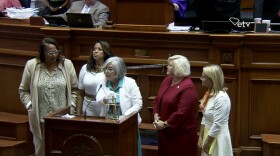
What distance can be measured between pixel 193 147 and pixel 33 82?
5.41ft

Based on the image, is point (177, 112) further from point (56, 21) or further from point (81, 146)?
point (56, 21)

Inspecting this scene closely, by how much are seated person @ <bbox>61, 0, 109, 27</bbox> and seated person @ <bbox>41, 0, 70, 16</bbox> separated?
1.13 ft

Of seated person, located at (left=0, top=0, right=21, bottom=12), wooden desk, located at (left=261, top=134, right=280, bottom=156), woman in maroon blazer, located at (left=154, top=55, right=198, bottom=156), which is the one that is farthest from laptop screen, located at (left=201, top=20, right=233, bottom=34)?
seated person, located at (left=0, top=0, right=21, bottom=12)

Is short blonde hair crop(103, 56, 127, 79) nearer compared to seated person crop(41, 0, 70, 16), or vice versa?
short blonde hair crop(103, 56, 127, 79)

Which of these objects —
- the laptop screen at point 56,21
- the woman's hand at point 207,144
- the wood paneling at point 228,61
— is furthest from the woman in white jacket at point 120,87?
the laptop screen at point 56,21

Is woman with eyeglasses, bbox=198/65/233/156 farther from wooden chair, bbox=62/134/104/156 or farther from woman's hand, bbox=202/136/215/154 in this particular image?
wooden chair, bbox=62/134/104/156

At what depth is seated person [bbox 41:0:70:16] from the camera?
27.1ft

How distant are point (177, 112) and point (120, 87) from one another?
541 millimetres

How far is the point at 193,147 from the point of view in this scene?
5.46 meters

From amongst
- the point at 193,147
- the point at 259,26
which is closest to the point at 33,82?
the point at 193,147

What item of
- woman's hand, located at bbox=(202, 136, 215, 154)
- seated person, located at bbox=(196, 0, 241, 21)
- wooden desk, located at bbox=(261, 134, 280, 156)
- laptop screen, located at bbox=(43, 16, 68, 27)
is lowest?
wooden desk, located at bbox=(261, 134, 280, 156)

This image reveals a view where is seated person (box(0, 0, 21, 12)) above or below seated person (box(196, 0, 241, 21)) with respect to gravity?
above

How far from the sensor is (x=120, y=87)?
5312 millimetres

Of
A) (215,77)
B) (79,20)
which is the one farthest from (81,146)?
(79,20)
